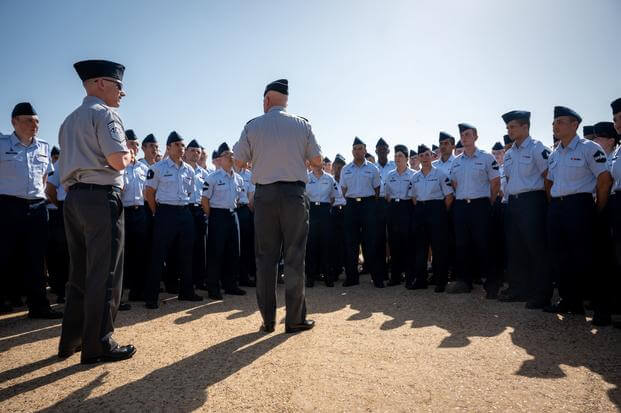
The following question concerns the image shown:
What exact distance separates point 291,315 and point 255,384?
4.43ft

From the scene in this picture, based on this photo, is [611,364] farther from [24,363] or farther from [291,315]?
[24,363]

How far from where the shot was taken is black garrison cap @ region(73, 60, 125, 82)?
11.0 feet

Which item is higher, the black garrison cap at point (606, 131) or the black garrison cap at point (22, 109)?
the black garrison cap at point (22, 109)

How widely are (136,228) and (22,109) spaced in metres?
2.22

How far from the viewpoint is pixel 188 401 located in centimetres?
245

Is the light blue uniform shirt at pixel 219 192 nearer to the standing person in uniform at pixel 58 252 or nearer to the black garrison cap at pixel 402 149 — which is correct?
the standing person in uniform at pixel 58 252

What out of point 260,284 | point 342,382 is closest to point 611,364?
point 342,382

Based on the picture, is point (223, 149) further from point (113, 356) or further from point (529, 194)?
point (529, 194)

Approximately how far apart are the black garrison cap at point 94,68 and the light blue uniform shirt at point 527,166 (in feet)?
17.4

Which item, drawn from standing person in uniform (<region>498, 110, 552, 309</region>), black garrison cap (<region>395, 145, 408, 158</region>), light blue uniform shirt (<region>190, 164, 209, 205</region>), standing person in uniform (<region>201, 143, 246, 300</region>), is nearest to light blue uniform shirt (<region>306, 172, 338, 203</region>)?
black garrison cap (<region>395, 145, 408, 158</region>)

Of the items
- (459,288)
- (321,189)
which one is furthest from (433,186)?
(321,189)

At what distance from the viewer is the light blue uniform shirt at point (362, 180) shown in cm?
764

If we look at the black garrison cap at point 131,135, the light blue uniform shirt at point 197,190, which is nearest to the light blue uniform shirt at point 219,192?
the light blue uniform shirt at point 197,190

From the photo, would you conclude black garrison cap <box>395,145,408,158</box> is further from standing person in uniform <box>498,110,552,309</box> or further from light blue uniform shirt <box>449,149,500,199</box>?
standing person in uniform <box>498,110,552,309</box>
